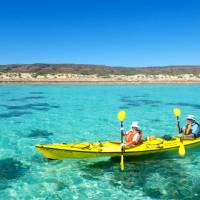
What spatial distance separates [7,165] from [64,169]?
2853 millimetres

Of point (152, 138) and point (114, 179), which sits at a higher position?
point (152, 138)

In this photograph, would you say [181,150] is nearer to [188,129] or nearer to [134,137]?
[188,129]

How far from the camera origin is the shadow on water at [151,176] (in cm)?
1198

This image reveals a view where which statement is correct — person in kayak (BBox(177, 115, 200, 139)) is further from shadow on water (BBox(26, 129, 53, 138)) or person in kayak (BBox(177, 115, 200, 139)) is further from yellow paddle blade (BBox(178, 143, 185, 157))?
shadow on water (BBox(26, 129, 53, 138))

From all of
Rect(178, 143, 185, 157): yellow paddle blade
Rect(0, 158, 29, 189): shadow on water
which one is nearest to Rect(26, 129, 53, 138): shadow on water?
Rect(0, 158, 29, 189): shadow on water

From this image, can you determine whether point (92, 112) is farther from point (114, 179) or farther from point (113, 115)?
point (114, 179)

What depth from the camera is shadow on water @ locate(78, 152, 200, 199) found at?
11984mm

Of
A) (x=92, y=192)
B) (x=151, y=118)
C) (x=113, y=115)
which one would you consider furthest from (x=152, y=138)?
(x=113, y=115)

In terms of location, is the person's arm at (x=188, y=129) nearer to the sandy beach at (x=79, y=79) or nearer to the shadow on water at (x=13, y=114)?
the shadow on water at (x=13, y=114)

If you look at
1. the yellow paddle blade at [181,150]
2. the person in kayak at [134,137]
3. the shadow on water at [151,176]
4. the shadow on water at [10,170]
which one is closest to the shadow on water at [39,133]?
the shadow on water at [10,170]

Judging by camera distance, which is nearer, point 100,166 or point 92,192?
point 92,192

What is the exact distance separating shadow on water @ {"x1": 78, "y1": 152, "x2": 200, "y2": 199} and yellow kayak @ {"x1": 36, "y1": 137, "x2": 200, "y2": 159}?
0.54 m

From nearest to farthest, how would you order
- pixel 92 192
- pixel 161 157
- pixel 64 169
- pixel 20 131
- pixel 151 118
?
1. pixel 92 192
2. pixel 64 169
3. pixel 161 157
4. pixel 20 131
5. pixel 151 118

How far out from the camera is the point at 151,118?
29438 mm
